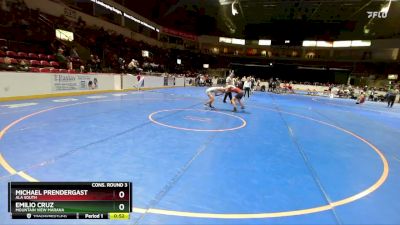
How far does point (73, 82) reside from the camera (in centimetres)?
1620

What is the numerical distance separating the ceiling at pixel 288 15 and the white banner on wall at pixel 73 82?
1764 centimetres

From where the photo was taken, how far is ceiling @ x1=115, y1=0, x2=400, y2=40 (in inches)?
1317

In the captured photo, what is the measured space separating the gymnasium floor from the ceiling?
1079 inches

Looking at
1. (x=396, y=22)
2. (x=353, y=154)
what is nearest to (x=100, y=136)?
(x=353, y=154)

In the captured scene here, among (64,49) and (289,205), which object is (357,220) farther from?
(64,49)

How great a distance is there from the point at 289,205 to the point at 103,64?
23.8 m

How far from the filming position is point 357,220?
3598 mm

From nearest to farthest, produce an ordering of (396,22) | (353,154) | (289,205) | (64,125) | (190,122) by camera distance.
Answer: (289,205), (353,154), (64,125), (190,122), (396,22)

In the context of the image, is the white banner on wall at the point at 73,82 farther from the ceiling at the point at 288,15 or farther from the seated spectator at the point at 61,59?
the ceiling at the point at 288,15

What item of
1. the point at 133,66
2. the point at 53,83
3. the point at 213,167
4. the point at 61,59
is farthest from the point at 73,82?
the point at 213,167

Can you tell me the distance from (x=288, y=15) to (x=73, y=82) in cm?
3519
